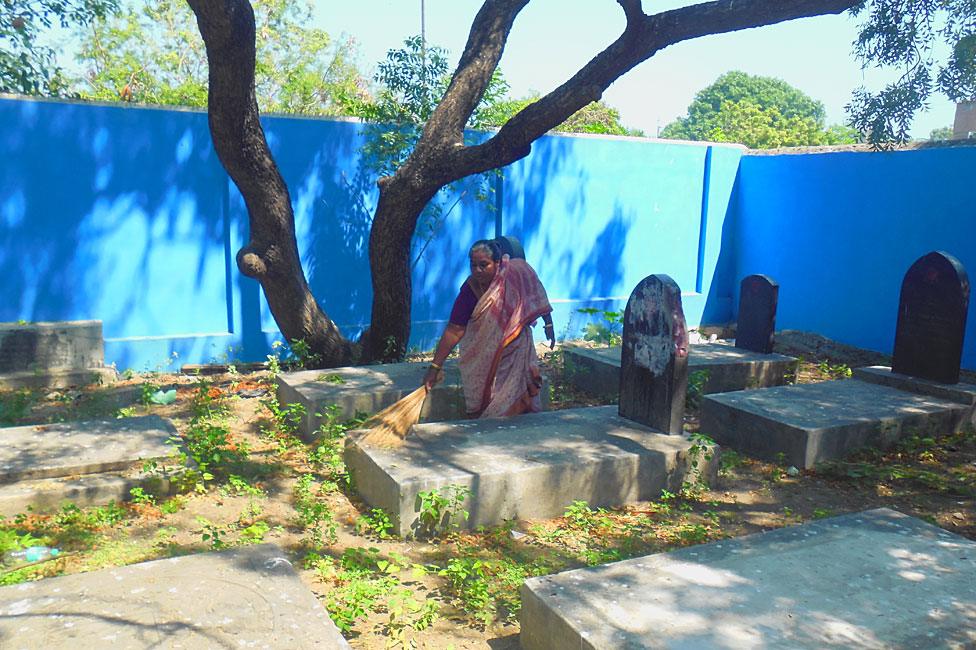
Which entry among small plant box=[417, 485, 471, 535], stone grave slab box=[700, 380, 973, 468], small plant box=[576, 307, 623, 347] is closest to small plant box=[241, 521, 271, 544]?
small plant box=[417, 485, 471, 535]

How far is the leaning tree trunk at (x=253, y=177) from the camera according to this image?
19.2 ft

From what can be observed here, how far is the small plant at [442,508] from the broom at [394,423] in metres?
0.70

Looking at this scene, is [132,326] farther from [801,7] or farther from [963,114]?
[963,114]

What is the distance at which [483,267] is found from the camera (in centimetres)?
545

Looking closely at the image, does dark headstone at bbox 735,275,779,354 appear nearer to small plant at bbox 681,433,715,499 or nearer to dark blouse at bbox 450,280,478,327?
small plant at bbox 681,433,715,499

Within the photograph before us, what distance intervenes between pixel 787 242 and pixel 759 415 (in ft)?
18.9

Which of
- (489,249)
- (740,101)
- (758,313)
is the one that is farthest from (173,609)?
(740,101)

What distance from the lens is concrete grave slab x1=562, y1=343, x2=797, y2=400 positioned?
7.41 m

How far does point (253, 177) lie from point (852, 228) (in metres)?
7.43

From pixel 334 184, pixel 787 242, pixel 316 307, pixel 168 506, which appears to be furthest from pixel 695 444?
pixel 787 242

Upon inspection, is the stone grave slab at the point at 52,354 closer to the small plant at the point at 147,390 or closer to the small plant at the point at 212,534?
the small plant at the point at 147,390

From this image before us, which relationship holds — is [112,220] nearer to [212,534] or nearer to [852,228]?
[212,534]

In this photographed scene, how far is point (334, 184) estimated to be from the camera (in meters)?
8.66

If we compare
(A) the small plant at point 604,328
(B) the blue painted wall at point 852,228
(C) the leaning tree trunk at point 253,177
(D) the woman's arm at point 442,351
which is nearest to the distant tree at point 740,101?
(B) the blue painted wall at point 852,228
